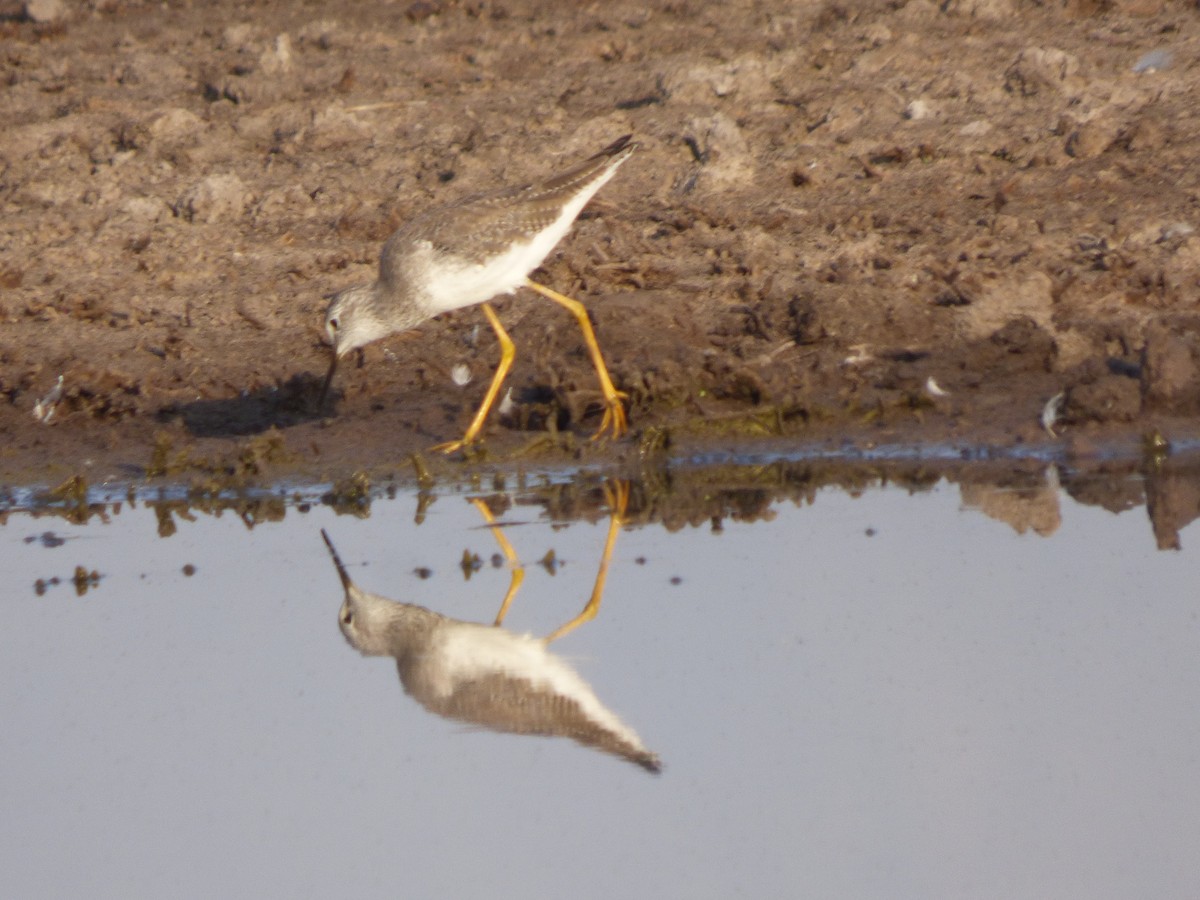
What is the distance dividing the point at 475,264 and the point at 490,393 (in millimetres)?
681

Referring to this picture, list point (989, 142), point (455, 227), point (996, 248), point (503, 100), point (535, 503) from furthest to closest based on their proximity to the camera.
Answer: point (503, 100) < point (989, 142) < point (996, 248) < point (455, 227) < point (535, 503)

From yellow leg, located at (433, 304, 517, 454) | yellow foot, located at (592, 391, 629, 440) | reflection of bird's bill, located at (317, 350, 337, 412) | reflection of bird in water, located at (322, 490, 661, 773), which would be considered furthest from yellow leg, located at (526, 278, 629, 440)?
reflection of bird in water, located at (322, 490, 661, 773)

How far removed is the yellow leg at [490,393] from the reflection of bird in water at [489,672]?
173 cm

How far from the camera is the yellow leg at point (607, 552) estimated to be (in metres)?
6.49

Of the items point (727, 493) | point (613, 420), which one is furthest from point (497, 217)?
point (727, 493)

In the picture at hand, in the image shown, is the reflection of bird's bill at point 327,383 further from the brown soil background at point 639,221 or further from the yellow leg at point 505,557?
the yellow leg at point 505,557

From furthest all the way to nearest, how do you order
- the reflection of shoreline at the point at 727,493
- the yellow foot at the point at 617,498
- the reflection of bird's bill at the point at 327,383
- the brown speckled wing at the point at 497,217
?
1. the reflection of bird's bill at the point at 327,383
2. the brown speckled wing at the point at 497,217
3. the yellow foot at the point at 617,498
4. the reflection of shoreline at the point at 727,493

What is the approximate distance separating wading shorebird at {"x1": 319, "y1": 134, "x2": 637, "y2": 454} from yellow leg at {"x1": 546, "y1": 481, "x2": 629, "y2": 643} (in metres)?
0.60

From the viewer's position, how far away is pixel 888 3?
12648 mm

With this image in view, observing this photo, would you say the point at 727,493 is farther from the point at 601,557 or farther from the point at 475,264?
the point at 475,264

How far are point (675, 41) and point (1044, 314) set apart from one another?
14.6 feet

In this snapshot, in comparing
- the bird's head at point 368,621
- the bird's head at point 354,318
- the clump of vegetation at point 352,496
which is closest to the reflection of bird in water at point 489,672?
the bird's head at point 368,621

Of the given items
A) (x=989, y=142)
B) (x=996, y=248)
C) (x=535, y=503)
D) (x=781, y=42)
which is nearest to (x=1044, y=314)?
(x=996, y=248)

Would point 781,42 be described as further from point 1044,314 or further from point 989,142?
point 1044,314
